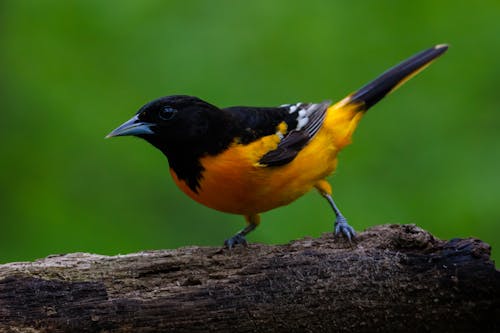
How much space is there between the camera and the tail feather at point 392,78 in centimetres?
678

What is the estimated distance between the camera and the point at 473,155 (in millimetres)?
6422

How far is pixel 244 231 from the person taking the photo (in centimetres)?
613

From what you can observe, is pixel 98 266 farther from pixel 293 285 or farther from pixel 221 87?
pixel 221 87

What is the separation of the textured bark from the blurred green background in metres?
1.84

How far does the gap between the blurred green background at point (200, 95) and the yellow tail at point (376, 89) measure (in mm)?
224

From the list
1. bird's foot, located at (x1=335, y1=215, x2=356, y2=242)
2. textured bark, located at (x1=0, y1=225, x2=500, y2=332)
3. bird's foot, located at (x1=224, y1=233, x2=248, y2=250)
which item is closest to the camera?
textured bark, located at (x1=0, y1=225, x2=500, y2=332)

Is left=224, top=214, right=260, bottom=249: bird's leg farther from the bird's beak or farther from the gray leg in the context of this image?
the bird's beak

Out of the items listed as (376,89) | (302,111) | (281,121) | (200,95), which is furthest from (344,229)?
(200,95)

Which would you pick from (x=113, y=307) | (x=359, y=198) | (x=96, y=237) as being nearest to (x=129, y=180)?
(x=96, y=237)

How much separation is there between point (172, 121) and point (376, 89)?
213 centimetres

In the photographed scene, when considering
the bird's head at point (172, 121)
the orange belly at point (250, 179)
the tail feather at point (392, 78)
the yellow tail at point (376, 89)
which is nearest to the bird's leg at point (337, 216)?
the orange belly at point (250, 179)

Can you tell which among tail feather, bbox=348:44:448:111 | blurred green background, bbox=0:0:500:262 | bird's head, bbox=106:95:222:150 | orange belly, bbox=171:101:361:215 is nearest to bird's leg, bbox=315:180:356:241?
orange belly, bbox=171:101:361:215

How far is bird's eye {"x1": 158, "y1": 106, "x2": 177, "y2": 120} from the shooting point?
18.0 ft

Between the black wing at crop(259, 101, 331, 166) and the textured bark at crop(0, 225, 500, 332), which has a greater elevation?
the black wing at crop(259, 101, 331, 166)
